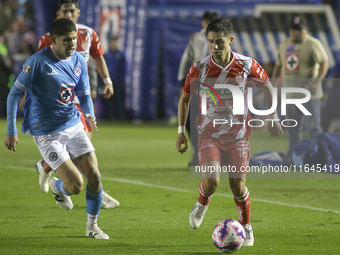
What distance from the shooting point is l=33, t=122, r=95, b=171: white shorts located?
7.34 m

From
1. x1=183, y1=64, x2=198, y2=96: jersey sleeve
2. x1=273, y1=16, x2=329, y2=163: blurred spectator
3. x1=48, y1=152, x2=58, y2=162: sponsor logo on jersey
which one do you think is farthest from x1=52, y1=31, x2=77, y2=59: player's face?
x1=273, y1=16, x2=329, y2=163: blurred spectator

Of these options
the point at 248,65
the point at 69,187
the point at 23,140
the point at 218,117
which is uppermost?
the point at 248,65

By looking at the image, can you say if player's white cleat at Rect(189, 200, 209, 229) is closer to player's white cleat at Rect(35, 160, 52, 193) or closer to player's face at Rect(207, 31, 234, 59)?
player's face at Rect(207, 31, 234, 59)

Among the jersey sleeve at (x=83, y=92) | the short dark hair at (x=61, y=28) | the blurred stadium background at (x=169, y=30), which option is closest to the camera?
the short dark hair at (x=61, y=28)

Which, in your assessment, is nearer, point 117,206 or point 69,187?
point 69,187

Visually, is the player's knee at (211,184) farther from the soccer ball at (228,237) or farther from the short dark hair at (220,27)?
the short dark hair at (220,27)

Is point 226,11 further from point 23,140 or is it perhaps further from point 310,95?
point 310,95

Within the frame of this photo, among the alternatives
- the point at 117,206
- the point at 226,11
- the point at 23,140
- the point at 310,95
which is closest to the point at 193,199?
the point at 117,206

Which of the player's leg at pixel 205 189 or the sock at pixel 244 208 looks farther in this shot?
the sock at pixel 244 208

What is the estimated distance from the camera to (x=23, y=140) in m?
18.3

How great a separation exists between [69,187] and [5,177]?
192 inches

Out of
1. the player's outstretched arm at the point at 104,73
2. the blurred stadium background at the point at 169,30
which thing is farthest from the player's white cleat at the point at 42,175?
the blurred stadium background at the point at 169,30

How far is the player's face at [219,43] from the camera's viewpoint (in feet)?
23.4

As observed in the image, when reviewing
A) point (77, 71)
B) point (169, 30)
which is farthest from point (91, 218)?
point (169, 30)
